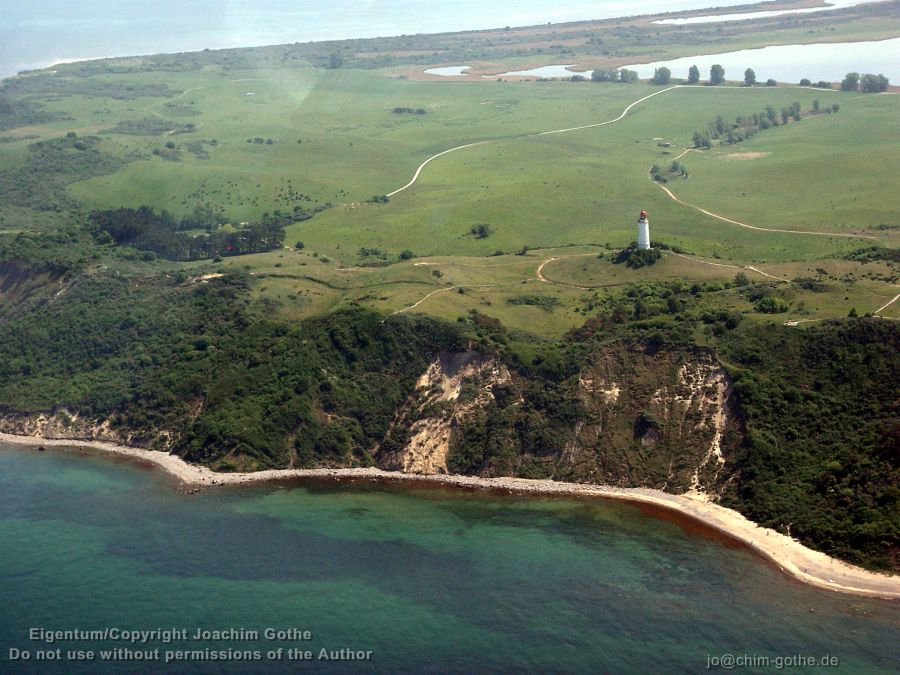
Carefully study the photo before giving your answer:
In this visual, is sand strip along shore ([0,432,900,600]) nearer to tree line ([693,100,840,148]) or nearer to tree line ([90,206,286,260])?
tree line ([90,206,286,260])

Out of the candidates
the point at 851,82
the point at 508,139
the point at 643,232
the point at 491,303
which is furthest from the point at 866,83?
the point at 491,303

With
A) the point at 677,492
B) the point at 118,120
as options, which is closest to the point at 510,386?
the point at 677,492

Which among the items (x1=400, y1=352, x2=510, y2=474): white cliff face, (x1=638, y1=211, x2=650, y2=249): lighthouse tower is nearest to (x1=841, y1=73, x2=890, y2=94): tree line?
(x1=638, y1=211, x2=650, y2=249): lighthouse tower

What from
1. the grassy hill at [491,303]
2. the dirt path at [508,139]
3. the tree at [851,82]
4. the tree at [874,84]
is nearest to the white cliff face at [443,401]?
the grassy hill at [491,303]

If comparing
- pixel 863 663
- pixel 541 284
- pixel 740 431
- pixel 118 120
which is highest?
pixel 118 120

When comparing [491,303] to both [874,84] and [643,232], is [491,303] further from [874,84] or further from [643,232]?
[874,84]

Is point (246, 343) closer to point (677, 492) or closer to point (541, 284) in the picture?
point (541, 284)
